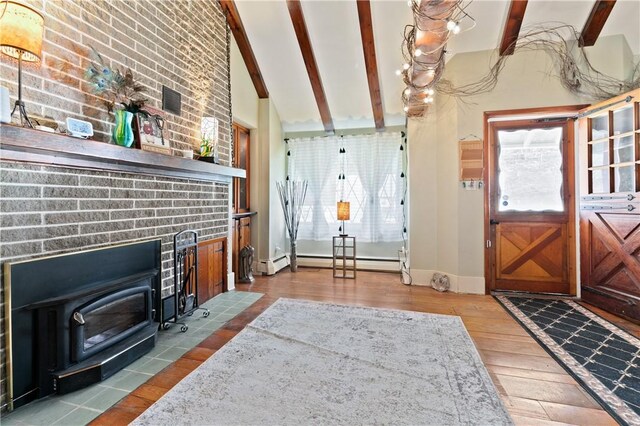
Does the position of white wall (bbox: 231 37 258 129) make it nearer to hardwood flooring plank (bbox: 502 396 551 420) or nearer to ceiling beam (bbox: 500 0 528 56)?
ceiling beam (bbox: 500 0 528 56)

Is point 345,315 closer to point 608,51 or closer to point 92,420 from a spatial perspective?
point 92,420

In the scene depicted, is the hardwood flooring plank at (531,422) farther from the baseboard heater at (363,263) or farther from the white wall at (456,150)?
the baseboard heater at (363,263)

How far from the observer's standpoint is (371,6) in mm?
3561

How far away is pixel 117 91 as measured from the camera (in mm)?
2336

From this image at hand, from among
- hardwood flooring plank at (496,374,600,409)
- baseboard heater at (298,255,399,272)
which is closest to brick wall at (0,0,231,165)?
baseboard heater at (298,255,399,272)

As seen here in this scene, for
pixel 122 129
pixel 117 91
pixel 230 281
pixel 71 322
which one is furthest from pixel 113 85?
pixel 230 281

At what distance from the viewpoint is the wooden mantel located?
1547 millimetres

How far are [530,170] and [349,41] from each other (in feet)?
10.1

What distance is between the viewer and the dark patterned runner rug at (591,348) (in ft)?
5.92

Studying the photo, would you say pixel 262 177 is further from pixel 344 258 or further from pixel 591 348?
pixel 591 348

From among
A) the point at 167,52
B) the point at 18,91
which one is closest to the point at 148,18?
the point at 167,52

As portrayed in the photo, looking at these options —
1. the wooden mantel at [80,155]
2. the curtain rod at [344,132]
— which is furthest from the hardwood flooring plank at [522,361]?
the curtain rod at [344,132]

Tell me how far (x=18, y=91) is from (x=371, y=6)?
3.56 m

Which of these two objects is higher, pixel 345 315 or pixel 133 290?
pixel 133 290
